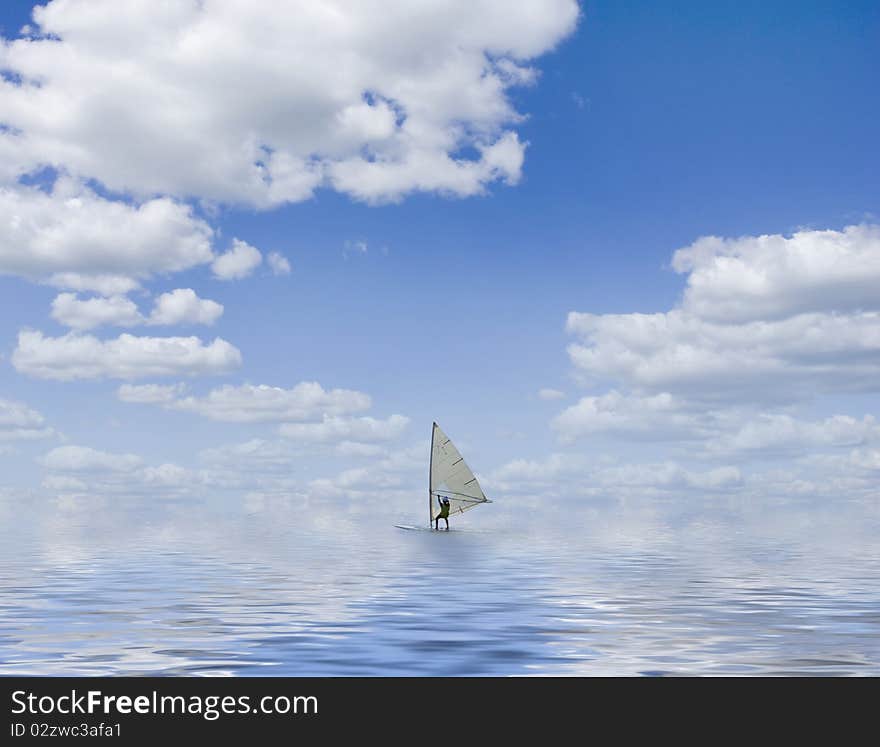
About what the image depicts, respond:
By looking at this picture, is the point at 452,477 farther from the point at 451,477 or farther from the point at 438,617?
the point at 438,617

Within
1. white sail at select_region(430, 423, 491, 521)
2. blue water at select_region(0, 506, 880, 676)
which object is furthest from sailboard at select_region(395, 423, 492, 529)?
blue water at select_region(0, 506, 880, 676)

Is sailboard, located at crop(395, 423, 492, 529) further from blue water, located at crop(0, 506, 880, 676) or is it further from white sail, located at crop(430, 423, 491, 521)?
blue water, located at crop(0, 506, 880, 676)

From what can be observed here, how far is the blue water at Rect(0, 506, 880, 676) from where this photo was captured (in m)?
22.8

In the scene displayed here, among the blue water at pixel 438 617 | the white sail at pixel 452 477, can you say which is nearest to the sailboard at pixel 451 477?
the white sail at pixel 452 477

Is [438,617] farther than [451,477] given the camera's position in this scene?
No

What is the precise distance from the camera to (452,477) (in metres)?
99.1

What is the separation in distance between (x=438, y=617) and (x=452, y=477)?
66809mm

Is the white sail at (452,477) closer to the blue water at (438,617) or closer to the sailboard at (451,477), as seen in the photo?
the sailboard at (451,477)

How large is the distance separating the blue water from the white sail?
3269cm

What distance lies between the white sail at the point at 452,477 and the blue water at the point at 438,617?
107ft

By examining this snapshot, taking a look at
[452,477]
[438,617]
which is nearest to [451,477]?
[452,477]

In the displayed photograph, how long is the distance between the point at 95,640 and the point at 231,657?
536 centimetres
